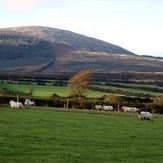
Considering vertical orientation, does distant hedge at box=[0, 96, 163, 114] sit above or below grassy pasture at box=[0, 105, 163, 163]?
below

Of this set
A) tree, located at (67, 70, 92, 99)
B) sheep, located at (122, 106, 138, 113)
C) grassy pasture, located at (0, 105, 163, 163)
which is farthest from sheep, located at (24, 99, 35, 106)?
grassy pasture, located at (0, 105, 163, 163)

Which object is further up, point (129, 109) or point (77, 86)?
point (77, 86)

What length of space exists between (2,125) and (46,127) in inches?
117

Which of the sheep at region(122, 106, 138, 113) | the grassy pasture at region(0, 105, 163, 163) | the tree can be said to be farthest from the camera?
the tree

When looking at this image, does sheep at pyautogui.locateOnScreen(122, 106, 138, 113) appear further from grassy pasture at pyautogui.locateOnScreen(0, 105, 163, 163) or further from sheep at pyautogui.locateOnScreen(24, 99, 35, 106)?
grassy pasture at pyautogui.locateOnScreen(0, 105, 163, 163)

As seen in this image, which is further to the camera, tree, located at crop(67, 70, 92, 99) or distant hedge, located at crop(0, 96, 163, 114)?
tree, located at crop(67, 70, 92, 99)

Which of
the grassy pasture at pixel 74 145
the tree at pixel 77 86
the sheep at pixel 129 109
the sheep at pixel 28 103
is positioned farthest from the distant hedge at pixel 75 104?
the grassy pasture at pixel 74 145

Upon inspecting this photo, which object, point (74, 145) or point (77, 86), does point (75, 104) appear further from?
point (74, 145)

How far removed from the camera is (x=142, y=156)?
16.4 meters

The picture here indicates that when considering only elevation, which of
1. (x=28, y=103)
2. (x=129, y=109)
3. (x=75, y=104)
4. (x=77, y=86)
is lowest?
(x=129, y=109)

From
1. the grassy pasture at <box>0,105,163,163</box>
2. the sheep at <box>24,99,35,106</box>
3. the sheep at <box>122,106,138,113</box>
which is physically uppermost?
the grassy pasture at <box>0,105,163,163</box>

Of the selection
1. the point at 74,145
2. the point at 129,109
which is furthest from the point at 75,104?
the point at 74,145

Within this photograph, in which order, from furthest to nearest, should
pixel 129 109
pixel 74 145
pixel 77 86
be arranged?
1. pixel 77 86
2. pixel 129 109
3. pixel 74 145

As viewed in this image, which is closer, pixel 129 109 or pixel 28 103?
pixel 129 109
